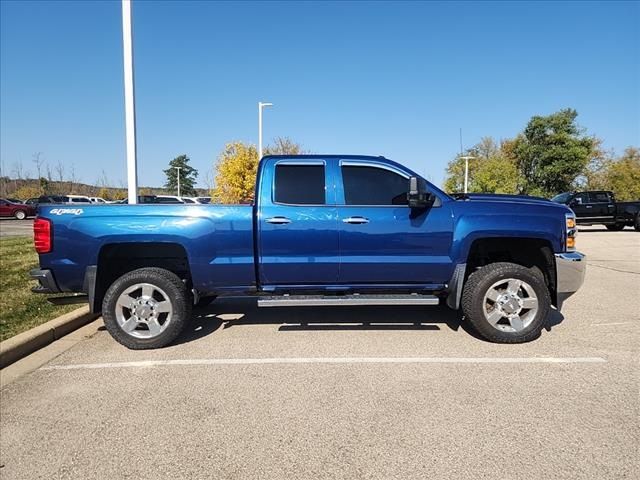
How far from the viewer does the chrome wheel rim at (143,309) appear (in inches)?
194

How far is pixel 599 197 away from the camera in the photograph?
875 inches

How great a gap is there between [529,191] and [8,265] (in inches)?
1586

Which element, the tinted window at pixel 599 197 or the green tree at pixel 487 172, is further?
the green tree at pixel 487 172

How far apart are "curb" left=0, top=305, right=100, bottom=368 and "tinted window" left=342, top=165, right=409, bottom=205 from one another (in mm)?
3740

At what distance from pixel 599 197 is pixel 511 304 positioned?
20965mm

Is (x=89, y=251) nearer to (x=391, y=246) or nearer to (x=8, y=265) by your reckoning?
(x=391, y=246)

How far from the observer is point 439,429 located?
10.4 ft

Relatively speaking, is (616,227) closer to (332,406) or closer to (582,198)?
(582,198)

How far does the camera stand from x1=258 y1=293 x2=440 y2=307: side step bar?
4.93 m

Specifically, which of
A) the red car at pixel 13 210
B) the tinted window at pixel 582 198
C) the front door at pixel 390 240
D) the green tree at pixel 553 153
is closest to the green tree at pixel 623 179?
the green tree at pixel 553 153

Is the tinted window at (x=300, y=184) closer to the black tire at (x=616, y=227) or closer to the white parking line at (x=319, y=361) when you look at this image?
the white parking line at (x=319, y=361)

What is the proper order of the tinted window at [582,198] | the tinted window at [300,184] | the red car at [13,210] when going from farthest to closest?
the red car at [13,210] → the tinted window at [582,198] → the tinted window at [300,184]

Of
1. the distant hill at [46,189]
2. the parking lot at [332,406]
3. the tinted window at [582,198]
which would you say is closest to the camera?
the parking lot at [332,406]

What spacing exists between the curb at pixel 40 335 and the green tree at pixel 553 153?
39.8m
